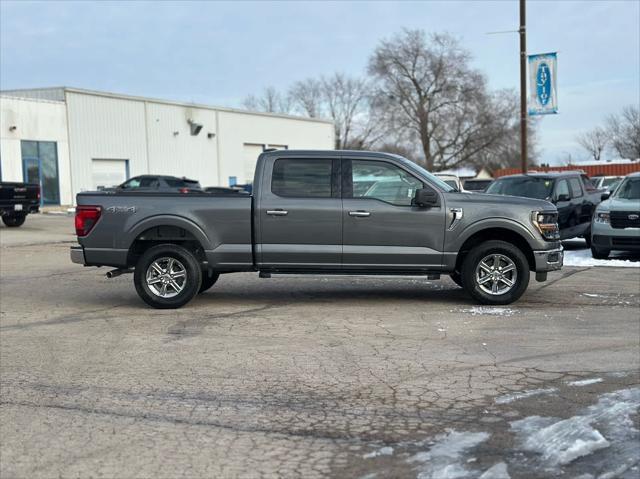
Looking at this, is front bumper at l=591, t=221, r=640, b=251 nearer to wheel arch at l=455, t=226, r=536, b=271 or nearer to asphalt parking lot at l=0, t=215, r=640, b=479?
asphalt parking lot at l=0, t=215, r=640, b=479

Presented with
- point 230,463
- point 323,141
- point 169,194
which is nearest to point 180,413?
point 230,463

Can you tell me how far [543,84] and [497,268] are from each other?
45.2ft

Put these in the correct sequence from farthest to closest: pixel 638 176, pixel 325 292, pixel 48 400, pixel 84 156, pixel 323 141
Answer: pixel 323 141 → pixel 84 156 → pixel 638 176 → pixel 325 292 → pixel 48 400

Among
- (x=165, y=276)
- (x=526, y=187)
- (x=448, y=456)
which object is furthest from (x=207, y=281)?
(x=526, y=187)

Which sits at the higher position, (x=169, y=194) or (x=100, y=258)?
(x=169, y=194)

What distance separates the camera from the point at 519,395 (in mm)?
5434

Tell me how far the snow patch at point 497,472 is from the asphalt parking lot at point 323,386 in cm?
1

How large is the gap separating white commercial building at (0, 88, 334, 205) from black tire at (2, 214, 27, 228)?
9200 millimetres

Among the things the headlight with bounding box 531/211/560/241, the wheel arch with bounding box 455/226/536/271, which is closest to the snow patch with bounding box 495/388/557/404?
the wheel arch with bounding box 455/226/536/271

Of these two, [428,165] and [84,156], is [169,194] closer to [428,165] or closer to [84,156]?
[84,156]

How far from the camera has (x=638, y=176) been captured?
49.0 ft

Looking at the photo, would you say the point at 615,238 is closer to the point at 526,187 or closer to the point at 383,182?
the point at 526,187

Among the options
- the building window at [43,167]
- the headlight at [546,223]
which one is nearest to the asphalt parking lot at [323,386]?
the headlight at [546,223]

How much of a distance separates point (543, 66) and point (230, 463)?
63.6ft
